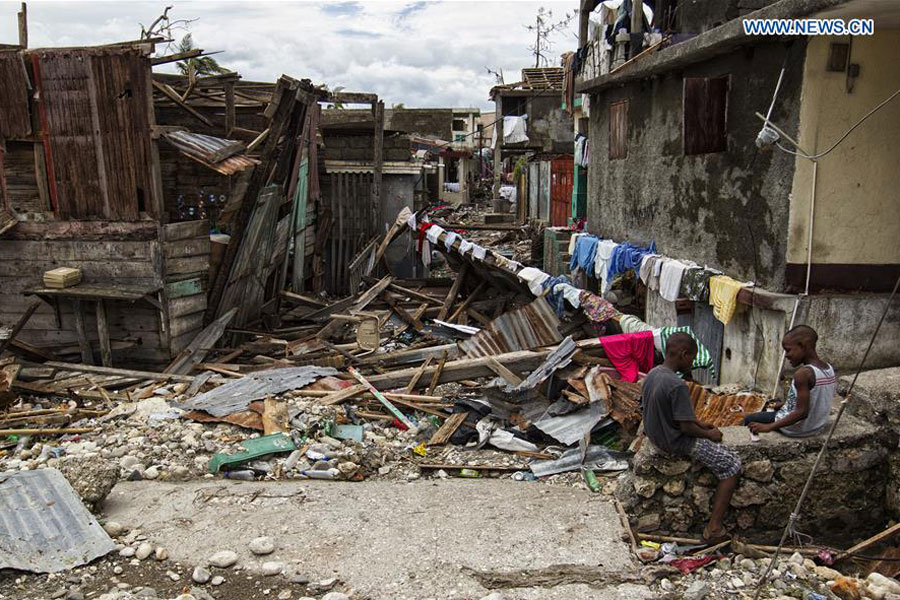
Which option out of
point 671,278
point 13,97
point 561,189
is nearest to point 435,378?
point 671,278

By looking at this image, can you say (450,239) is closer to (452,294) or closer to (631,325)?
(452,294)

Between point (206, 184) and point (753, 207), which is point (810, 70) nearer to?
point (753, 207)

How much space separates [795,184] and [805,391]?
2.80 meters

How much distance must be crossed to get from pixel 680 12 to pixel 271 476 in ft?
31.3

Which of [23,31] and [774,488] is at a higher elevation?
[23,31]

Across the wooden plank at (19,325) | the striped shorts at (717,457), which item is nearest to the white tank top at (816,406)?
the striped shorts at (717,457)

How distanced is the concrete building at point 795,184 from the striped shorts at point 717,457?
2.41m

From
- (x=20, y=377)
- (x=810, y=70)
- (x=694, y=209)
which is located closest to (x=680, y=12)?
(x=694, y=209)

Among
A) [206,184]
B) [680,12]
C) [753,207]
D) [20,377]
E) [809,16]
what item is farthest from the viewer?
[206,184]

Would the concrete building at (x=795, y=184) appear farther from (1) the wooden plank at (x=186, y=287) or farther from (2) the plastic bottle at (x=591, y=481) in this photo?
(1) the wooden plank at (x=186, y=287)

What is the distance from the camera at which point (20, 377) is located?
9.22 metres

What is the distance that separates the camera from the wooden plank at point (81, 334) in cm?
991

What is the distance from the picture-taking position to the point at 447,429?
313 inches

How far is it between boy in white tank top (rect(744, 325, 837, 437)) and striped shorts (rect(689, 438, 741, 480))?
419 millimetres
